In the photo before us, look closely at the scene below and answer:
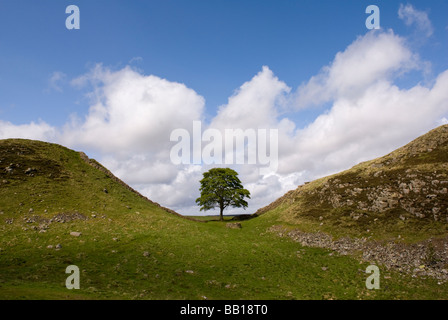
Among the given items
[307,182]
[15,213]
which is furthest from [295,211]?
[15,213]

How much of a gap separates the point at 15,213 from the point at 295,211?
55158 mm

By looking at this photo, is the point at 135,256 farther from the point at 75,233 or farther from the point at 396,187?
the point at 396,187

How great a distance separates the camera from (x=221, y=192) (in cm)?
7319

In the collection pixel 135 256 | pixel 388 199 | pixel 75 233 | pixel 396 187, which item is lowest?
pixel 135 256

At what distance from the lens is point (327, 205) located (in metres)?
52.6

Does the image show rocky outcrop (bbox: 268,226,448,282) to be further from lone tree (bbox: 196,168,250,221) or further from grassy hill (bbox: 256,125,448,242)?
lone tree (bbox: 196,168,250,221)

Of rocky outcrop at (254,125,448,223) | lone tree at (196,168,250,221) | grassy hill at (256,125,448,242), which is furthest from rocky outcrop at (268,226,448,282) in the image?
lone tree at (196,168,250,221)

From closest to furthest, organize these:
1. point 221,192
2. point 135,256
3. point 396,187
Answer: point 135,256 < point 396,187 < point 221,192

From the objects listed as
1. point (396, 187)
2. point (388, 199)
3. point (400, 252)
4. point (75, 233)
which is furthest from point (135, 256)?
point (396, 187)

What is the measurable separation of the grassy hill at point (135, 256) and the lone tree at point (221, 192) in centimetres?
1591

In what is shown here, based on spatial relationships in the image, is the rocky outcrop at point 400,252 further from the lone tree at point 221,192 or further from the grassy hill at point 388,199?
the lone tree at point 221,192

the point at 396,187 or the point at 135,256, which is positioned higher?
the point at 396,187

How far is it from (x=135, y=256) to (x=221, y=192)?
4419cm

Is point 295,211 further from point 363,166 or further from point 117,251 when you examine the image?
point 117,251
